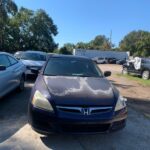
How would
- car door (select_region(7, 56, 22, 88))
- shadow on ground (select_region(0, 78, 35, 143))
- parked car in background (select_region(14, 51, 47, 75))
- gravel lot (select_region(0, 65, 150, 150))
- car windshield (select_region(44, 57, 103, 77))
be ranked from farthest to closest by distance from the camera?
parked car in background (select_region(14, 51, 47, 75)) → car door (select_region(7, 56, 22, 88)) → car windshield (select_region(44, 57, 103, 77)) → shadow on ground (select_region(0, 78, 35, 143)) → gravel lot (select_region(0, 65, 150, 150))

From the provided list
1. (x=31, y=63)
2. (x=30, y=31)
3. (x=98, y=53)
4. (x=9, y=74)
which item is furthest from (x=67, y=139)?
(x=98, y=53)

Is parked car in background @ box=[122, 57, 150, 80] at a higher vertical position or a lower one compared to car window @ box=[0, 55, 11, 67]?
lower

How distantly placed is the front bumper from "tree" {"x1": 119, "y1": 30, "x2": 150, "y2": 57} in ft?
207

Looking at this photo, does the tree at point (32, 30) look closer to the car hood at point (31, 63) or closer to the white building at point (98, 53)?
the white building at point (98, 53)

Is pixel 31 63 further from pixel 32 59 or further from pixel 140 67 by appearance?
pixel 140 67

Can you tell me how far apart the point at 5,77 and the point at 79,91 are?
339cm

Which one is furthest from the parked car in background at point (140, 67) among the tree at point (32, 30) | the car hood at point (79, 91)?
the tree at point (32, 30)

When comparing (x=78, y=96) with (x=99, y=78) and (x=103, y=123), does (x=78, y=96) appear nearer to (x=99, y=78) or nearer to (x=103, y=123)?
(x=103, y=123)

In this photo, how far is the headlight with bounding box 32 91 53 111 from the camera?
5.41 m

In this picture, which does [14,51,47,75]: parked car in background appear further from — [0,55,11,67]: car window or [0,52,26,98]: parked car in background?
[0,55,11,67]: car window

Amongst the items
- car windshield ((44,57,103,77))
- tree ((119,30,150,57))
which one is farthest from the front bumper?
tree ((119,30,150,57))

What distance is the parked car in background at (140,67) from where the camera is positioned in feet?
77.6

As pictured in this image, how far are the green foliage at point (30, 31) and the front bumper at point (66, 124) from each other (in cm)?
5230

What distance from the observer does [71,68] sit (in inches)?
296
